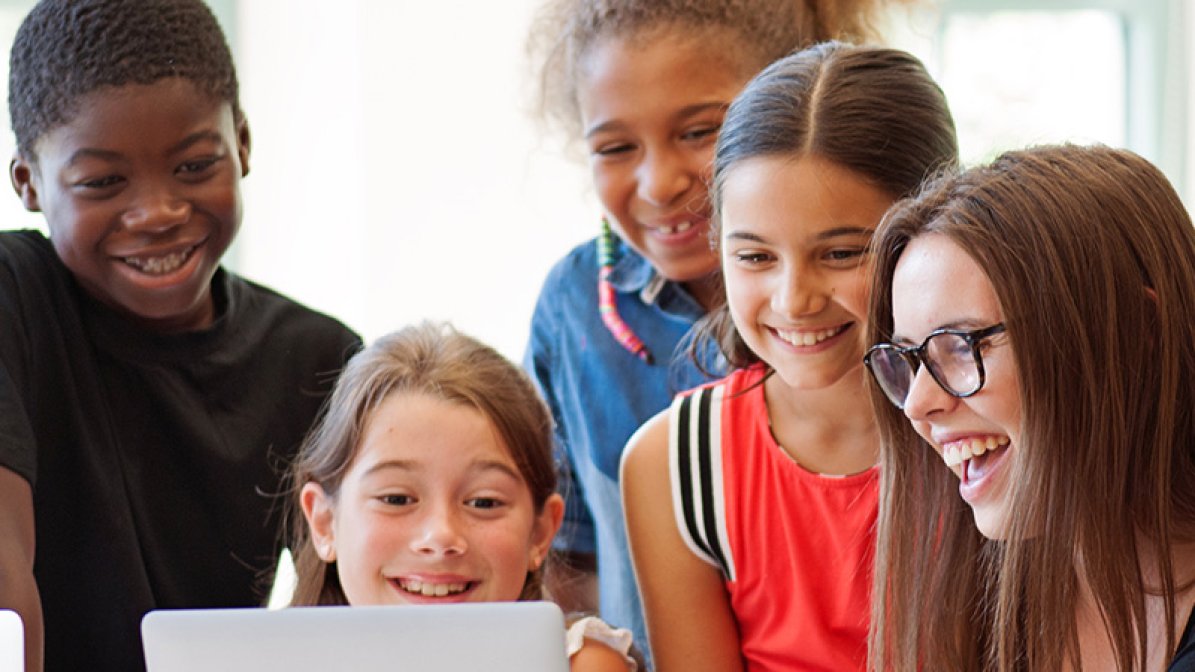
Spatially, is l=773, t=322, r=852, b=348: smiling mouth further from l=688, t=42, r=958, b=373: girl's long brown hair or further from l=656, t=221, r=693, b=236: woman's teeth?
l=656, t=221, r=693, b=236: woman's teeth

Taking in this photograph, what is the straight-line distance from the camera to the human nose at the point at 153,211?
1.63 meters

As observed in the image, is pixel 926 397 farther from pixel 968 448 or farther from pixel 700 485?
pixel 700 485

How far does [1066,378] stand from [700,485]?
54 centimetres

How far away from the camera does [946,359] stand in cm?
126

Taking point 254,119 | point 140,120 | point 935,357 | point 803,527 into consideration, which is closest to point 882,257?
point 935,357

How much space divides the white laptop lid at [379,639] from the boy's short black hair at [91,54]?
0.74 meters

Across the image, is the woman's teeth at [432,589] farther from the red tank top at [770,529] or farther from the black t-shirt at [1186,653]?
the black t-shirt at [1186,653]

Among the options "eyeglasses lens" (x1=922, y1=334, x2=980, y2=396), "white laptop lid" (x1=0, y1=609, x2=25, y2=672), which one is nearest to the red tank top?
"eyeglasses lens" (x1=922, y1=334, x2=980, y2=396)

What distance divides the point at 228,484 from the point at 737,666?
600mm

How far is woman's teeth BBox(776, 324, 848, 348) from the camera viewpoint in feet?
4.96

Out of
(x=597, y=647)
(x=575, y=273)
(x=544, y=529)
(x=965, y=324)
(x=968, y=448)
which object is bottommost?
(x=597, y=647)

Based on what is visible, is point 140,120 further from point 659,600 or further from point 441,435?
Result: point 659,600

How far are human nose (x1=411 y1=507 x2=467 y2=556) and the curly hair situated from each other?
606 millimetres

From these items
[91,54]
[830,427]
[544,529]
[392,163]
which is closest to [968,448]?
[830,427]
